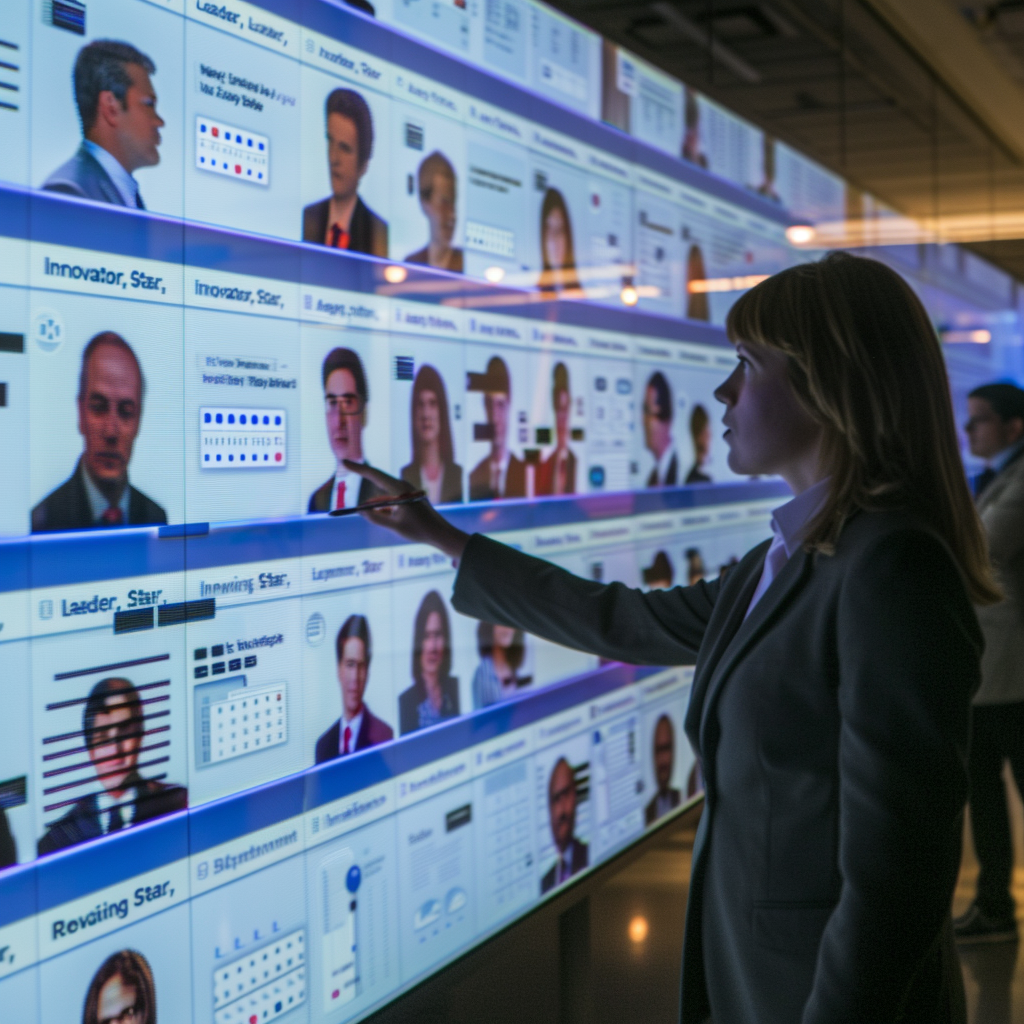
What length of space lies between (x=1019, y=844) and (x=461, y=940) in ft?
11.3

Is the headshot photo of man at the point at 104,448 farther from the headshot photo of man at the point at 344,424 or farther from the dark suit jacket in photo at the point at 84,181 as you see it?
the headshot photo of man at the point at 344,424

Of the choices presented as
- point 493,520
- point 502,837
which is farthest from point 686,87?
point 502,837

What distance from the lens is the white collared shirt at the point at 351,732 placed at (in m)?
1.79

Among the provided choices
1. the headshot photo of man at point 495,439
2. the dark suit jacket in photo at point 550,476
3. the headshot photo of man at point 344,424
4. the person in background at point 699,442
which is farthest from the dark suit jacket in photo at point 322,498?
the person in background at point 699,442

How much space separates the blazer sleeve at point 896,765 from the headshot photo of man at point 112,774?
88 cm

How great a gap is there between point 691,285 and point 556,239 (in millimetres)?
799

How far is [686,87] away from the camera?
3035 millimetres

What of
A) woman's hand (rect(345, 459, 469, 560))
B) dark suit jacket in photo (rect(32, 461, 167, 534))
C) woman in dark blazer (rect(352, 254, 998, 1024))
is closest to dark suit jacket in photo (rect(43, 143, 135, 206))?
dark suit jacket in photo (rect(32, 461, 167, 534))

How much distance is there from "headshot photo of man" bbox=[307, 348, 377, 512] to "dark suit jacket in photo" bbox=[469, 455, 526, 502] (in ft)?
1.14

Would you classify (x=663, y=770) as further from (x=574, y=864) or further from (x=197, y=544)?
(x=197, y=544)

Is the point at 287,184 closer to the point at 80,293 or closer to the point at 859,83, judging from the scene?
the point at 80,293

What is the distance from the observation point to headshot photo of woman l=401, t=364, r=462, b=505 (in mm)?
1994

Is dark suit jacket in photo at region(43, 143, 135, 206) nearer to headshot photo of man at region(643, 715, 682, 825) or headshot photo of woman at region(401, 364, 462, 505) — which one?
headshot photo of woman at region(401, 364, 462, 505)

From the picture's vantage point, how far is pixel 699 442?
319 cm
